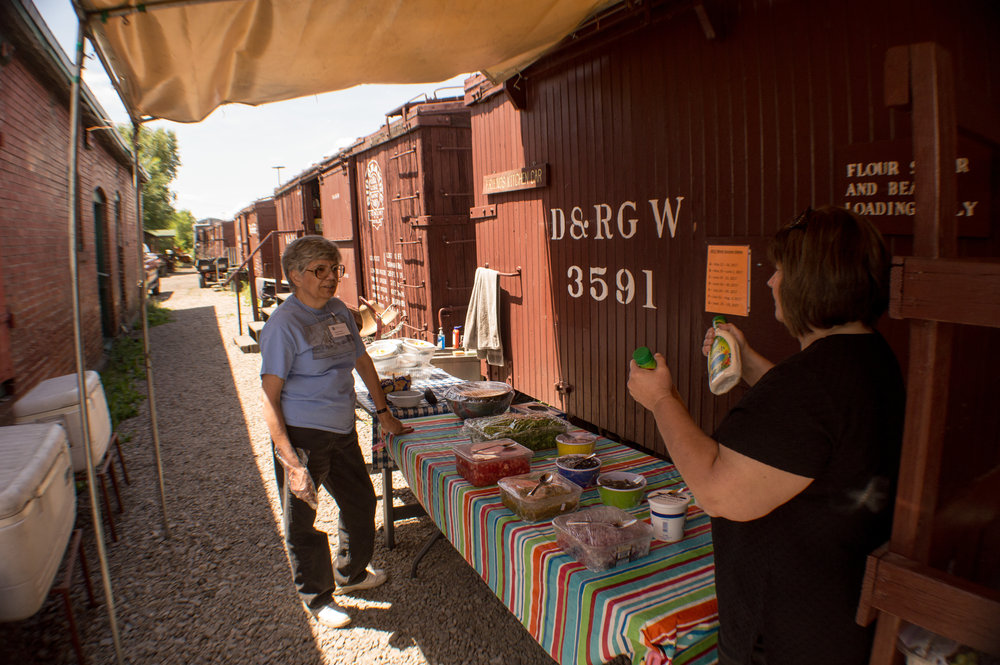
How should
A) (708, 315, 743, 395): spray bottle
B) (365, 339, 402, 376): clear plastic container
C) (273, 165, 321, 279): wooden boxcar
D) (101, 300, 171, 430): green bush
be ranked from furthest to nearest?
(273, 165, 321, 279): wooden boxcar
(101, 300, 171, 430): green bush
(365, 339, 402, 376): clear plastic container
(708, 315, 743, 395): spray bottle

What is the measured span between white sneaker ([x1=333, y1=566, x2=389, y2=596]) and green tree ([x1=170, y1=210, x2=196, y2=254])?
68.7 meters

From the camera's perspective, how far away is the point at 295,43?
3016 mm

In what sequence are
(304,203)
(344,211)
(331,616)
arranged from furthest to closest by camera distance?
1. (304,203)
2. (344,211)
3. (331,616)

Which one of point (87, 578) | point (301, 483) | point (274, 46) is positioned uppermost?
point (274, 46)

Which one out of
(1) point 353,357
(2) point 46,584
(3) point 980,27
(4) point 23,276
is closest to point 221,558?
(2) point 46,584

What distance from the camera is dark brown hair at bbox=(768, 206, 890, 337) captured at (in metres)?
1.26

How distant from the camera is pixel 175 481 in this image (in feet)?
17.5

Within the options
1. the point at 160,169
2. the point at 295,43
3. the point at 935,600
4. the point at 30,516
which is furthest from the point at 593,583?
the point at 160,169

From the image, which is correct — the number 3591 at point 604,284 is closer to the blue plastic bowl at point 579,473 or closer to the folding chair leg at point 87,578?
the blue plastic bowl at point 579,473

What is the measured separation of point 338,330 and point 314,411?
0.42 metres

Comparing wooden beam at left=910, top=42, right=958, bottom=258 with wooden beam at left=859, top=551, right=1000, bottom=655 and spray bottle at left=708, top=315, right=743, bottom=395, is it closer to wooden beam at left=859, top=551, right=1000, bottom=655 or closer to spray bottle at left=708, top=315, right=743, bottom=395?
wooden beam at left=859, top=551, right=1000, bottom=655

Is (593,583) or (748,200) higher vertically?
(748,200)

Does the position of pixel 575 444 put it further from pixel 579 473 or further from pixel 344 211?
pixel 344 211

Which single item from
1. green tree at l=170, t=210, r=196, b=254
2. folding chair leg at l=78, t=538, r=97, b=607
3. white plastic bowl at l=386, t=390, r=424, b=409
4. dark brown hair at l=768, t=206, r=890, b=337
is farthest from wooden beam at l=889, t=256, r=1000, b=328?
green tree at l=170, t=210, r=196, b=254
